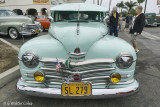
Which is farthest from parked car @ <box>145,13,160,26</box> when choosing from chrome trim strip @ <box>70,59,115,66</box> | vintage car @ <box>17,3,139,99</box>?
chrome trim strip @ <box>70,59,115,66</box>

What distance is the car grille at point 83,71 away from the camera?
79.4 inches

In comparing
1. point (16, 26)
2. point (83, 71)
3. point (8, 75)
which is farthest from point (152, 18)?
point (8, 75)

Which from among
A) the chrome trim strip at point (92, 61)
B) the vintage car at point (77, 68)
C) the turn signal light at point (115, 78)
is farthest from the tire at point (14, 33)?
the turn signal light at point (115, 78)

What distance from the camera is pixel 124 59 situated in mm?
2039

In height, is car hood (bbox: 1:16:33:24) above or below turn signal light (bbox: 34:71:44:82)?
above

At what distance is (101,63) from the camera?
6.68 ft

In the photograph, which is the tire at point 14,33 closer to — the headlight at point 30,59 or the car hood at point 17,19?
the car hood at point 17,19

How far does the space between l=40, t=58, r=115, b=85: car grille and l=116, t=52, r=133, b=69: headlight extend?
97mm

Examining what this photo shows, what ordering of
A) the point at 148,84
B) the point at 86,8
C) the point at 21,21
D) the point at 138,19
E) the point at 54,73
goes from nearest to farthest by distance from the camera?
the point at 54,73 < the point at 148,84 < the point at 86,8 < the point at 138,19 < the point at 21,21

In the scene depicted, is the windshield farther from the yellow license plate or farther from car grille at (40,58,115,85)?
the yellow license plate

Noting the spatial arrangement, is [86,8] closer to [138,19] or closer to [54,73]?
[54,73]

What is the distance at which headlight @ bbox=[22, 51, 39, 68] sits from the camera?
2053mm

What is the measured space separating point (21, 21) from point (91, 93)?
7.46 m

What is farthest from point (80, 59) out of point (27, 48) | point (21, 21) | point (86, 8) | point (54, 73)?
point (21, 21)
